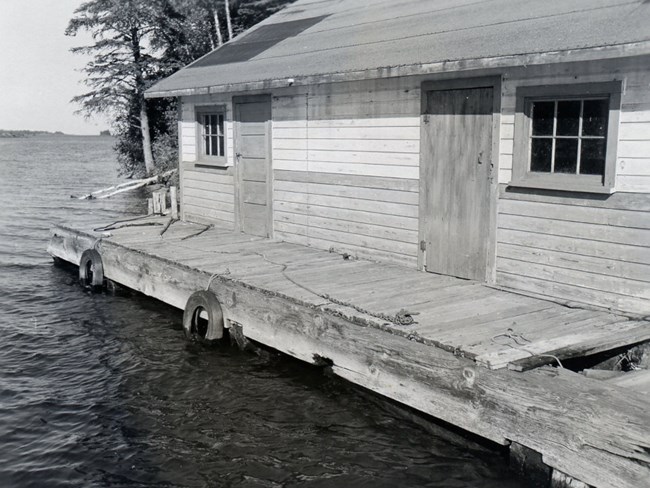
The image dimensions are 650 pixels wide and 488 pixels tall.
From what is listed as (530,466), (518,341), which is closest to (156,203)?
(518,341)

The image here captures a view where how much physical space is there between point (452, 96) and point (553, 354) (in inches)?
152

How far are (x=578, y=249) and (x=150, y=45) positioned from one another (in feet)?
98.5

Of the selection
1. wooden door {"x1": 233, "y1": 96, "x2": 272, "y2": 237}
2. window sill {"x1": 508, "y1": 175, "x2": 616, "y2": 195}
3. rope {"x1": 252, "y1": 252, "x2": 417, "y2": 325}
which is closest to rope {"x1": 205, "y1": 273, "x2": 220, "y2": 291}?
→ rope {"x1": 252, "y1": 252, "x2": 417, "y2": 325}

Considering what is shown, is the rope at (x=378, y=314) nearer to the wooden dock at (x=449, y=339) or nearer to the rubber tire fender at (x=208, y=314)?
the wooden dock at (x=449, y=339)

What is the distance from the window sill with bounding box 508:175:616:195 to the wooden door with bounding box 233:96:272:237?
513cm

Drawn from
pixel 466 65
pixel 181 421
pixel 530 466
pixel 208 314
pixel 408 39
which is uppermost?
pixel 408 39

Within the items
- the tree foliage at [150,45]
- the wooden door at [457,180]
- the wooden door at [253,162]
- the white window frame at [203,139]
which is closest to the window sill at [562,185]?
the wooden door at [457,180]

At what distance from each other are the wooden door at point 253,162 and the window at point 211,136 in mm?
692

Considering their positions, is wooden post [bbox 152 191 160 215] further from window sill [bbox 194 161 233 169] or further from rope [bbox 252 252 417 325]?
rope [bbox 252 252 417 325]

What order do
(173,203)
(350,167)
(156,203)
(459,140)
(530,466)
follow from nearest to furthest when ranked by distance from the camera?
(530,466) → (459,140) → (350,167) → (173,203) → (156,203)

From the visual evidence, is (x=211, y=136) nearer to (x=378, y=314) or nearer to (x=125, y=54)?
(x=378, y=314)

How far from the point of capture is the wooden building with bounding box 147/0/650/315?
22.4 ft

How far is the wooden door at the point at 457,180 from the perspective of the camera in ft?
27.0

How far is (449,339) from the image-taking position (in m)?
6.34
